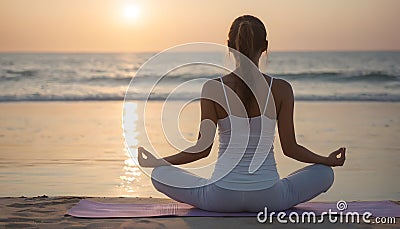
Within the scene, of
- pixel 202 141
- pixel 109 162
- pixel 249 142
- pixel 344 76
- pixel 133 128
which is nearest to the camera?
pixel 249 142

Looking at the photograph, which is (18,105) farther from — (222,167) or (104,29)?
(104,29)

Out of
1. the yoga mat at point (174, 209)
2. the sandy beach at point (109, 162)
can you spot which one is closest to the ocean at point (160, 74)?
the sandy beach at point (109, 162)

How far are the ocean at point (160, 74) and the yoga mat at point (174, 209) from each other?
1101 cm

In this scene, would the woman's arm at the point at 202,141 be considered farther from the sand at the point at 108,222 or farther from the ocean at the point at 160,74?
the ocean at the point at 160,74

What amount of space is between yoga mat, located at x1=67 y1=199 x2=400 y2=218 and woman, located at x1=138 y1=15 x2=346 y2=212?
0.46 ft

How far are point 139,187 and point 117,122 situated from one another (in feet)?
15.8

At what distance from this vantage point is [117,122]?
10.6m

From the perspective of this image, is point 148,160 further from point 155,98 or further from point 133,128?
point 155,98

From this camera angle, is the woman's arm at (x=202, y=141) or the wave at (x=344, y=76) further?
the wave at (x=344, y=76)

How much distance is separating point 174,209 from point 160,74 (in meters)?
20.5

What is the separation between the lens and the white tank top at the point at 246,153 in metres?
4.19

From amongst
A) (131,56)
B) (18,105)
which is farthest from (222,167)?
(131,56)

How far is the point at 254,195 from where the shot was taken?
426cm

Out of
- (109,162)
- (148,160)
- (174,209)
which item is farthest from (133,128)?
(148,160)
